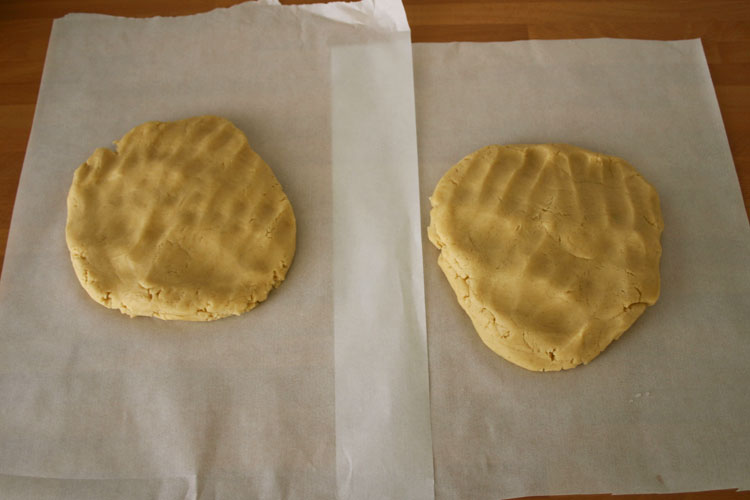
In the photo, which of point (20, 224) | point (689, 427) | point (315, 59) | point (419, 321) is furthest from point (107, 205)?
point (689, 427)

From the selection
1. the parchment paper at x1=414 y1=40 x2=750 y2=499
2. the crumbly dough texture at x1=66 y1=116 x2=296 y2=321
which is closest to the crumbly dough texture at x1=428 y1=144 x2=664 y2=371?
the parchment paper at x1=414 y1=40 x2=750 y2=499

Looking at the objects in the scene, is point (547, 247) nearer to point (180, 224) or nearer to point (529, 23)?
point (529, 23)

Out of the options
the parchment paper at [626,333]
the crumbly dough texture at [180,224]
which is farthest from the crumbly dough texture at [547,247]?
the crumbly dough texture at [180,224]

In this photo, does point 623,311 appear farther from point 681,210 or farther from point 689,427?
point 681,210

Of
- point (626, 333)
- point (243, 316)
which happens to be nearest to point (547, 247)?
point (626, 333)

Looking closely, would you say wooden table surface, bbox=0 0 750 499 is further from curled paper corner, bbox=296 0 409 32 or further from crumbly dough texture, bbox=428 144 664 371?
crumbly dough texture, bbox=428 144 664 371
